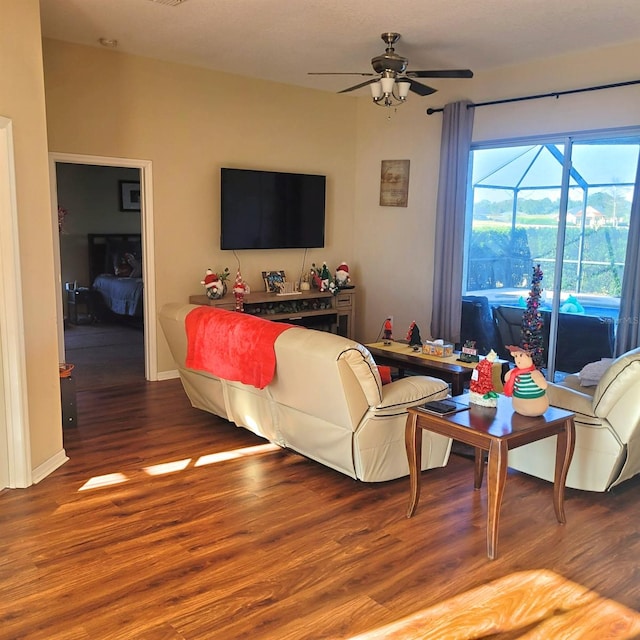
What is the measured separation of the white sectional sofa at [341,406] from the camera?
11.8 feet

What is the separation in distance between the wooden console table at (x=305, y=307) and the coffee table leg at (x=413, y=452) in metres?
3.35

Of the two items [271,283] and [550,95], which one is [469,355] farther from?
[271,283]

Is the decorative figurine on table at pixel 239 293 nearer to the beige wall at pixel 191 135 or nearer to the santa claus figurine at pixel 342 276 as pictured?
the beige wall at pixel 191 135

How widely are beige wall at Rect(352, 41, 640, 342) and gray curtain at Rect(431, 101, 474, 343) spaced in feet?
0.54

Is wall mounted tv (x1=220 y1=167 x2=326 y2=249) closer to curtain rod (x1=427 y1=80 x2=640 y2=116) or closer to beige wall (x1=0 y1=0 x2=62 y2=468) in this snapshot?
curtain rod (x1=427 y1=80 x2=640 y2=116)

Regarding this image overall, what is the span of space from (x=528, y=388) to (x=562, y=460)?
484 millimetres

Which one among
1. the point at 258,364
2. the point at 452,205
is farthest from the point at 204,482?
the point at 452,205

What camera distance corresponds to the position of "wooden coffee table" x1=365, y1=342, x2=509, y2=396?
4.71 meters

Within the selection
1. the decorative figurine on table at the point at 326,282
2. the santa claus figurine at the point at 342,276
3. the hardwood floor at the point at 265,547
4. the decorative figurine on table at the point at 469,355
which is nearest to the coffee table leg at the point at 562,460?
the hardwood floor at the point at 265,547

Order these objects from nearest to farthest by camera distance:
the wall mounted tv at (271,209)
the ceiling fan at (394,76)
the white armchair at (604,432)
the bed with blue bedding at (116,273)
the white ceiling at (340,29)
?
1. the white armchair at (604,432)
2. the white ceiling at (340,29)
3. the ceiling fan at (394,76)
4. the wall mounted tv at (271,209)
5. the bed with blue bedding at (116,273)

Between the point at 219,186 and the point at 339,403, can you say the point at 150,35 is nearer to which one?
the point at 219,186

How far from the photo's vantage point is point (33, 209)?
378cm

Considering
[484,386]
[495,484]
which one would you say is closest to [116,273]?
[484,386]

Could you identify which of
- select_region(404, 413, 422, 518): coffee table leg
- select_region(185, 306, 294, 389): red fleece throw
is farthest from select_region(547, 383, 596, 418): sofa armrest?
select_region(185, 306, 294, 389): red fleece throw
